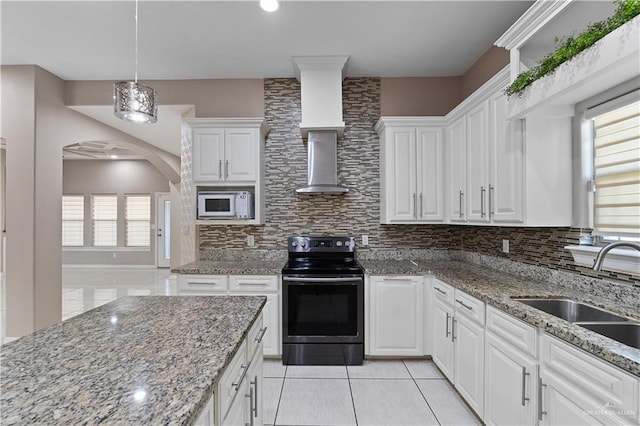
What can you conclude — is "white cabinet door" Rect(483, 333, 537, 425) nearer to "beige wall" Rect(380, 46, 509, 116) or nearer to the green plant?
the green plant

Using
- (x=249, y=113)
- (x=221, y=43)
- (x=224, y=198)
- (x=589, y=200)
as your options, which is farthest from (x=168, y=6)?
(x=589, y=200)

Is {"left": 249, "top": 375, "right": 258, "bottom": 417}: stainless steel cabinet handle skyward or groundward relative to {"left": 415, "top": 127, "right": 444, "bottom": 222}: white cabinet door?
groundward

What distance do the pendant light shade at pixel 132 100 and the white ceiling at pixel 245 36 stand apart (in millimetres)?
1106

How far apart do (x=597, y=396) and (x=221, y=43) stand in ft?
11.3

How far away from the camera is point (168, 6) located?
7.91 feet

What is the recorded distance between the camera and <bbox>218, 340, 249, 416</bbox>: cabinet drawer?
103 centimetres

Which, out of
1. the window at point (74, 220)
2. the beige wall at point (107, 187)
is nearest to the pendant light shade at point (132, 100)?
the beige wall at point (107, 187)

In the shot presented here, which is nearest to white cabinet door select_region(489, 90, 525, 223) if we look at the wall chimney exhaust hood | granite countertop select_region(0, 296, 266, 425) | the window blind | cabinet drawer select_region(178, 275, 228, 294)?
the window blind

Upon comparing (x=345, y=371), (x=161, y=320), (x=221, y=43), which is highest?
(x=221, y=43)

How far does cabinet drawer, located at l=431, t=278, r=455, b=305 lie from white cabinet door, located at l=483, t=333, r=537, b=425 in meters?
0.54

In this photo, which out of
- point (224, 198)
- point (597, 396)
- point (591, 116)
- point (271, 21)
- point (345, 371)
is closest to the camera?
point (597, 396)

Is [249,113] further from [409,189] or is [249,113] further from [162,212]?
[162,212]

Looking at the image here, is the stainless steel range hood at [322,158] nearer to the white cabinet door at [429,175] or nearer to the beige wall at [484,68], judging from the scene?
the white cabinet door at [429,175]

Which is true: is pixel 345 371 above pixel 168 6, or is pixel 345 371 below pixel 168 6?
below
